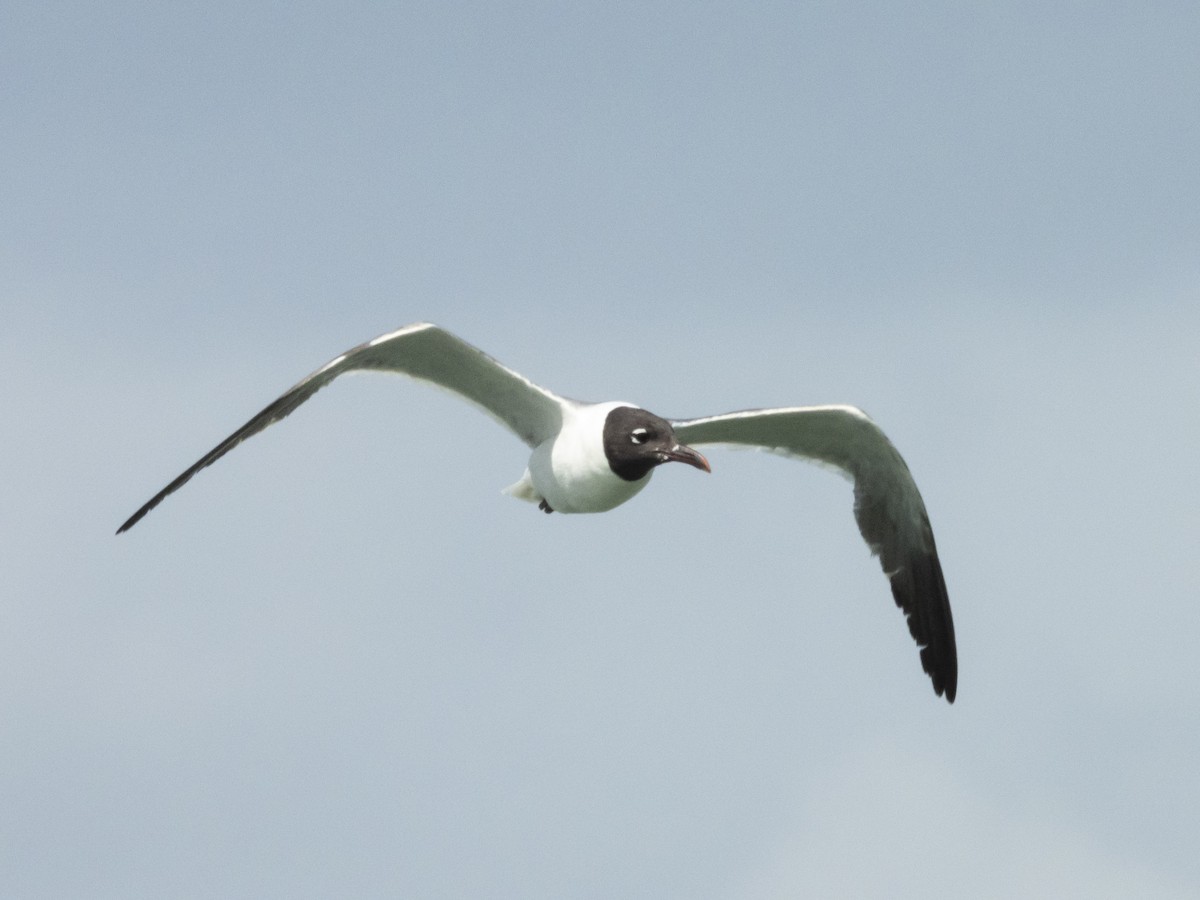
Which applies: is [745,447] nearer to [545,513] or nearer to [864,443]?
[864,443]

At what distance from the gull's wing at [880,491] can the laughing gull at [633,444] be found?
0.4 inches

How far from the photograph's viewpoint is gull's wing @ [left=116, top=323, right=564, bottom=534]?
13.6 m

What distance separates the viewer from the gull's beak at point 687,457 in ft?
46.3

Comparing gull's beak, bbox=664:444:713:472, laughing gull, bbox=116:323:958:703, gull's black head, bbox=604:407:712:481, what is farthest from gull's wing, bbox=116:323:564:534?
gull's beak, bbox=664:444:713:472

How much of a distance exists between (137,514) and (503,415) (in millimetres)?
3851

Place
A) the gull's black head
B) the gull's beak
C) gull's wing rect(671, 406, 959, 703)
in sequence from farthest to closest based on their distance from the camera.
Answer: gull's wing rect(671, 406, 959, 703) → the gull's black head → the gull's beak

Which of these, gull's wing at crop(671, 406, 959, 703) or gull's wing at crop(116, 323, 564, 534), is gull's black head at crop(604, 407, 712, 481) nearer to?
gull's wing at crop(116, 323, 564, 534)

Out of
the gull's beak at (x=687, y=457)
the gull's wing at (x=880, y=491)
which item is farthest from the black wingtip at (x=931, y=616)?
the gull's beak at (x=687, y=457)

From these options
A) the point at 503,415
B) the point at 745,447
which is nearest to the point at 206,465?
the point at 503,415

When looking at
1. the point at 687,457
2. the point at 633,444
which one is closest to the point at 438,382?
the point at 633,444

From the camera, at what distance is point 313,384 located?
1409cm

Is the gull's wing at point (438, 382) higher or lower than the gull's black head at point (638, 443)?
higher

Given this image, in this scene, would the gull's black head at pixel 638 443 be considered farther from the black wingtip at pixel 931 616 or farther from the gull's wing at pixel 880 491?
the black wingtip at pixel 931 616

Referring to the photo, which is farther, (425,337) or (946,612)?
(946,612)
